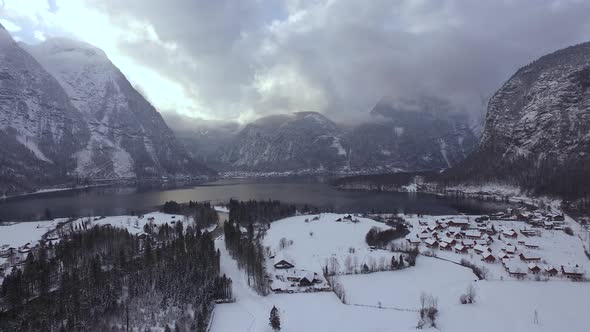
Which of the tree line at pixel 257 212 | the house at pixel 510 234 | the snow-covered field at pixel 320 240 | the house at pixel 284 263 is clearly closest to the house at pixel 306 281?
the snow-covered field at pixel 320 240

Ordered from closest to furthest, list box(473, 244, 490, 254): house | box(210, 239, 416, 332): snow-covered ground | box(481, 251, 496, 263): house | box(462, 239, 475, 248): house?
1. box(210, 239, 416, 332): snow-covered ground
2. box(481, 251, 496, 263): house
3. box(473, 244, 490, 254): house
4. box(462, 239, 475, 248): house

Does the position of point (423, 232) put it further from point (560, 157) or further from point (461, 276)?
point (560, 157)

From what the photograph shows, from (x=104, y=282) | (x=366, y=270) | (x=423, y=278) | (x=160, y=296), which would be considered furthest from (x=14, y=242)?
(x=423, y=278)

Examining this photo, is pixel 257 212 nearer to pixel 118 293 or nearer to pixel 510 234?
pixel 510 234

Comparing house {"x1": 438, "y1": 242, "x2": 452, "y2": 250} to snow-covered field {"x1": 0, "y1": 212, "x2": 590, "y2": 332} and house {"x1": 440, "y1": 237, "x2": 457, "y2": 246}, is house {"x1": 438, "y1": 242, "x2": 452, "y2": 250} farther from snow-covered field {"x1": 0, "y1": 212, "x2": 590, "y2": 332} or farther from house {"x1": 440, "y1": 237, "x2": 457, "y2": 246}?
snow-covered field {"x1": 0, "y1": 212, "x2": 590, "y2": 332}

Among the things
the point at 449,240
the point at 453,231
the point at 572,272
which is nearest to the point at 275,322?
the point at 572,272

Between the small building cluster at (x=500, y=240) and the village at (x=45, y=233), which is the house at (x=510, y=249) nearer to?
the small building cluster at (x=500, y=240)

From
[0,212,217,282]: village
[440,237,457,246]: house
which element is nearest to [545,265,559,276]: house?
[440,237,457,246]: house
